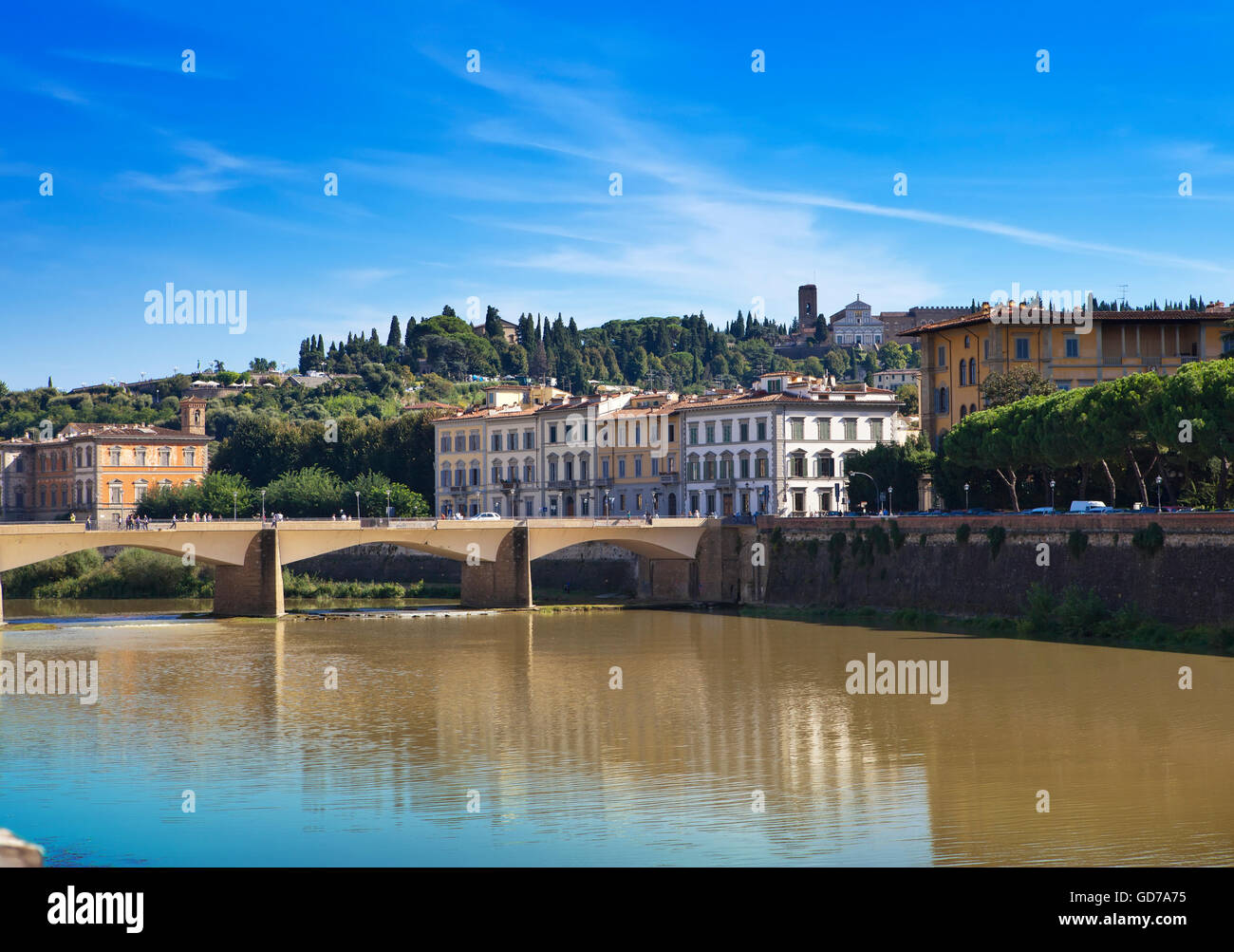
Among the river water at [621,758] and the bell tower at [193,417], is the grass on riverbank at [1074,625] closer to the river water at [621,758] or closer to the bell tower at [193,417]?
the river water at [621,758]

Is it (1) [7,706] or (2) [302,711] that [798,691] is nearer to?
(2) [302,711]

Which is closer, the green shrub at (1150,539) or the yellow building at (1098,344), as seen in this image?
the green shrub at (1150,539)

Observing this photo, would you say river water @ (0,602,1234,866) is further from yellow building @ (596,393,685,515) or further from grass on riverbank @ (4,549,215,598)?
yellow building @ (596,393,685,515)

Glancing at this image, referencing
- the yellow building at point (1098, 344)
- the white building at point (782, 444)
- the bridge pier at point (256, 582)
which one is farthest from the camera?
the white building at point (782, 444)

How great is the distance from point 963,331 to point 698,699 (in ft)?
135

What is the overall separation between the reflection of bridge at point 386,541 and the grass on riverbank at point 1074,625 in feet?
41.7

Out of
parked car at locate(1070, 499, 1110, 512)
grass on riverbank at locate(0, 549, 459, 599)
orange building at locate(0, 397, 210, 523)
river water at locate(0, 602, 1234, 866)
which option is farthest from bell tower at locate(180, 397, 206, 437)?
parked car at locate(1070, 499, 1110, 512)

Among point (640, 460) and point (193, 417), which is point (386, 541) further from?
point (193, 417)

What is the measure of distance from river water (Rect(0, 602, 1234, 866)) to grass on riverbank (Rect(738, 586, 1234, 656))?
122 centimetres

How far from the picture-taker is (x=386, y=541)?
195 feet

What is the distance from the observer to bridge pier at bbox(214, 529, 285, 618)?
186 ft

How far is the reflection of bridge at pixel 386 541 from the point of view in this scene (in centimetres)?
5250

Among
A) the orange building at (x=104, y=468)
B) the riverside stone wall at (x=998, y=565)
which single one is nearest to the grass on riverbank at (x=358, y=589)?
the riverside stone wall at (x=998, y=565)
